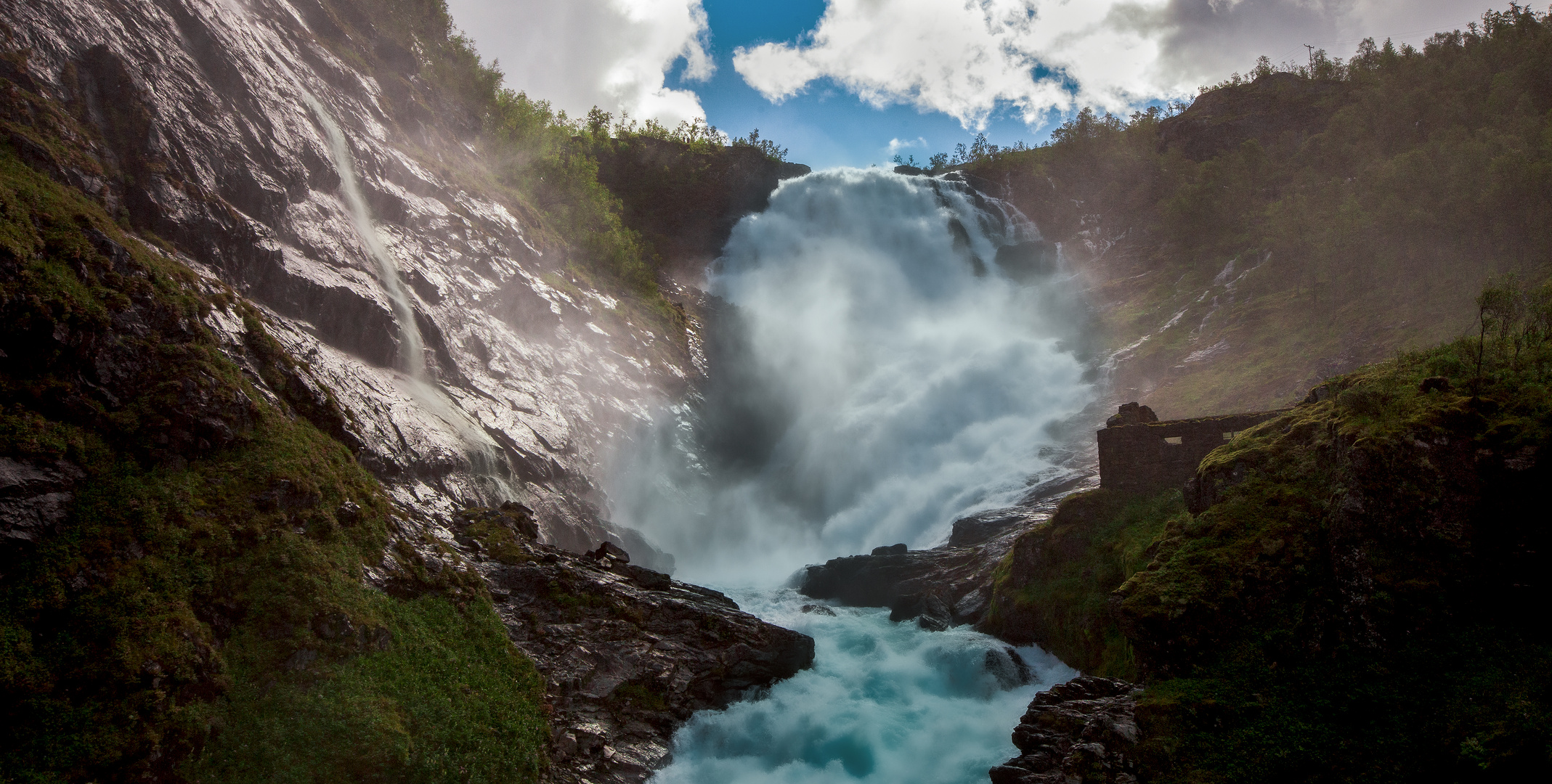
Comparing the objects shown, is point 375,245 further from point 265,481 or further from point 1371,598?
point 1371,598

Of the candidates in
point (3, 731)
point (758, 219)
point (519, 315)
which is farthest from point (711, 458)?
point (3, 731)

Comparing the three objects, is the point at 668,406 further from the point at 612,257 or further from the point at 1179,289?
the point at 1179,289

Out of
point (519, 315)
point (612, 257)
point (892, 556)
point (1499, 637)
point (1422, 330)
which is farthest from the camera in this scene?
point (612, 257)

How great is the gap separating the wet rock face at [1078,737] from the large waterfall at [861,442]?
3.49m

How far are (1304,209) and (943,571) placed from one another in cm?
4286

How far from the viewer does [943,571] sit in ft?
110

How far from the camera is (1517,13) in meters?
59.2

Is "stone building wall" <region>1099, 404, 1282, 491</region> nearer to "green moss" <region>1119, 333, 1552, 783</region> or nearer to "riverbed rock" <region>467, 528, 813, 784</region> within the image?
"green moss" <region>1119, 333, 1552, 783</region>

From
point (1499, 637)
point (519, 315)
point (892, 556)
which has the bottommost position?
point (1499, 637)

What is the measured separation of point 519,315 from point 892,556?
23777 millimetres

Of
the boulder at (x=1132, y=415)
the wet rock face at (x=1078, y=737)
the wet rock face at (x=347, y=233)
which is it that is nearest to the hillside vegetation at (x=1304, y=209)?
the boulder at (x=1132, y=415)

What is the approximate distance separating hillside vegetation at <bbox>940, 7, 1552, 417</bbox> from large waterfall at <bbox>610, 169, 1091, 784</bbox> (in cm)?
784

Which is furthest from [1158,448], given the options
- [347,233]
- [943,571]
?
[347,233]

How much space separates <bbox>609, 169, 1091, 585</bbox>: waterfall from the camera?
4659cm
